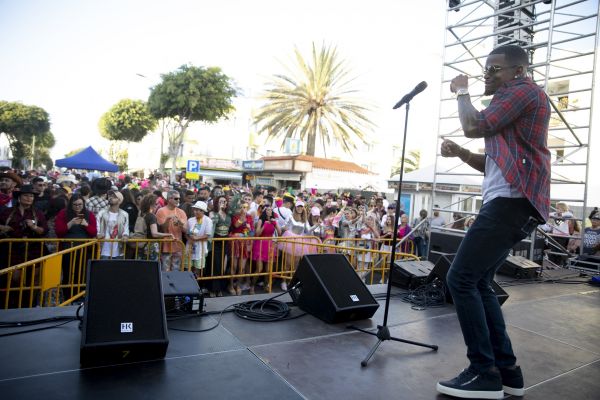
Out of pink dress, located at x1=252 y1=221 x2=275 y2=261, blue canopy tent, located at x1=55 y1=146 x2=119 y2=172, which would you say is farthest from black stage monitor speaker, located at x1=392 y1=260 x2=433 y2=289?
blue canopy tent, located at x1=55 y1=146 x2=119 y2=172

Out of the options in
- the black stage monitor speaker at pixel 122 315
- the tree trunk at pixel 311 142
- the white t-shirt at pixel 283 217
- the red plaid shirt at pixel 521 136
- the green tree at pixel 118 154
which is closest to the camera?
the red plaid shirt at pixel 521 136

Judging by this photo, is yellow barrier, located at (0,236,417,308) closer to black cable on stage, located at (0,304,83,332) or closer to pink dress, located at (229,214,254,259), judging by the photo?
pink dress, located at (229,214,254,259)

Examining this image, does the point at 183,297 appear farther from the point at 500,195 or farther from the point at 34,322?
the point at 500,195

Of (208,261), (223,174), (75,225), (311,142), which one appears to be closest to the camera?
(75,225)

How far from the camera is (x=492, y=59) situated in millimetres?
2344

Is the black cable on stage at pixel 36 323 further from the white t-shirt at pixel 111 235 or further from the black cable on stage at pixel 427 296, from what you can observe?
the black cable on stage at pixel 427 296

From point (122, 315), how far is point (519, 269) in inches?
232

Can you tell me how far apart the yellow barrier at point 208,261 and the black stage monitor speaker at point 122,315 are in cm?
226

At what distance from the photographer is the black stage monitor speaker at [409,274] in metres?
5.00

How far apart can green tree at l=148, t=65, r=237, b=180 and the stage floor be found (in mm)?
22656

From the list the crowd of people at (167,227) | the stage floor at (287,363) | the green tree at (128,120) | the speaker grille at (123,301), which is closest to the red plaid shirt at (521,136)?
the stage floor at (287,363)

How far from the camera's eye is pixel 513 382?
2.36 metres

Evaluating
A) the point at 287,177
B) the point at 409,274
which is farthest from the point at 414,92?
the point at 287,177

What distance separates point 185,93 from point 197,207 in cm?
1944
